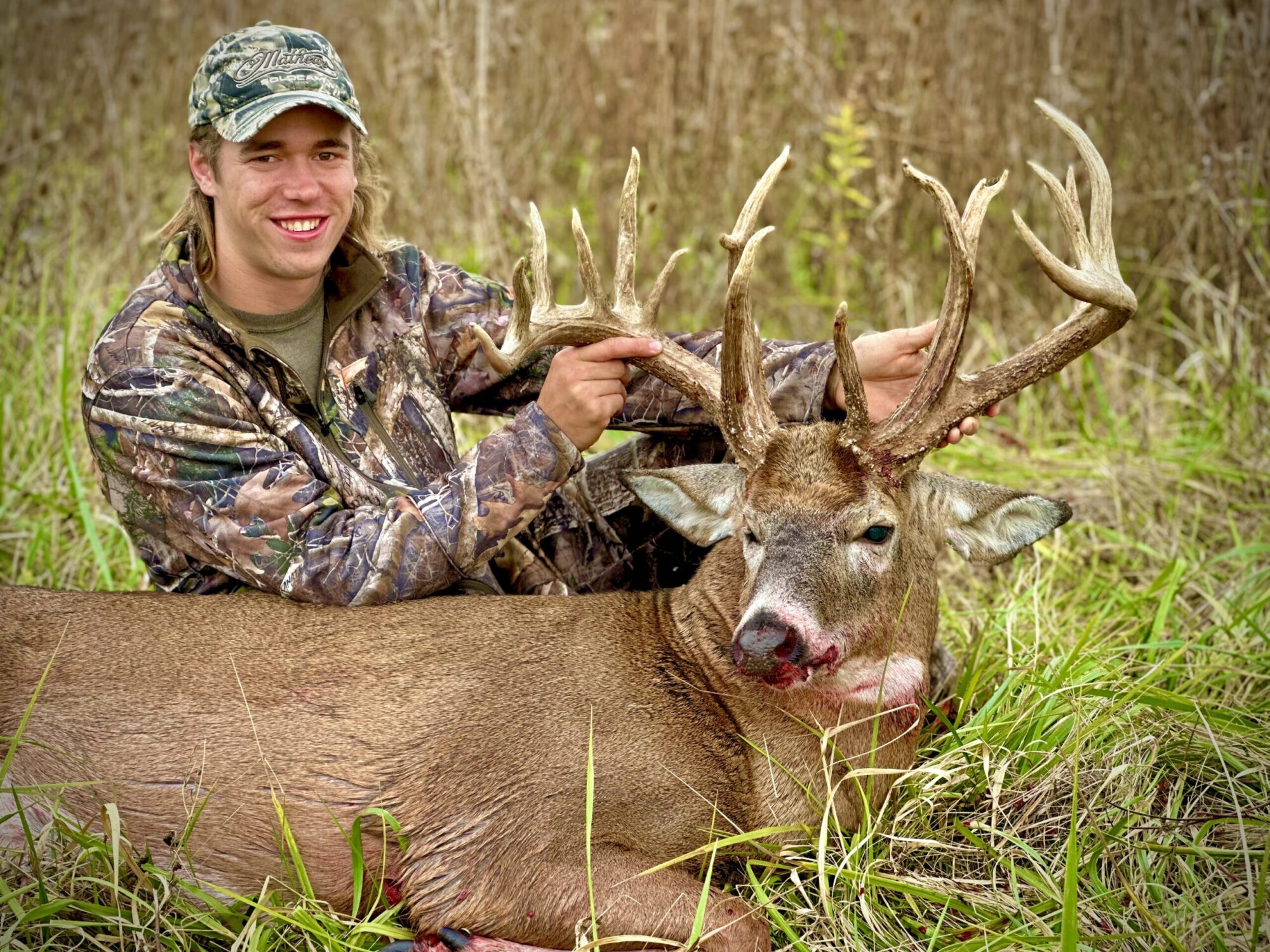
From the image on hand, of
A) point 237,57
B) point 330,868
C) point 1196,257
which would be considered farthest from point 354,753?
point 1196,257

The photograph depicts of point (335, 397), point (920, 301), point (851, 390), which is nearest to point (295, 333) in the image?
point (335, 397)

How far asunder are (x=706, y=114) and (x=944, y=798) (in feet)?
17.7

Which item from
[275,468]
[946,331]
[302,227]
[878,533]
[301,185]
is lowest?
[878,533]

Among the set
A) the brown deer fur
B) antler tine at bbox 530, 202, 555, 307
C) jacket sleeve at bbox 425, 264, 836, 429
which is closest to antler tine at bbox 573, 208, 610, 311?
antler tine at bbox 530, 202, 555, 307

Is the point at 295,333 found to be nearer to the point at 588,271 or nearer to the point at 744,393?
the point at 588,271

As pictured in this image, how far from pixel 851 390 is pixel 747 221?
1.79 ft

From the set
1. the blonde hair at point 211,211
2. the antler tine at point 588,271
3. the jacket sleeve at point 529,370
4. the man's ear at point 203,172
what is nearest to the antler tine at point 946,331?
the jacket sleeve at point 529,370

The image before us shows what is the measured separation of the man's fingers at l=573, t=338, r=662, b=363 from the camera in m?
3.54

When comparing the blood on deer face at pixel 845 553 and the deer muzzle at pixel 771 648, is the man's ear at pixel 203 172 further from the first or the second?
the deer muzzle at pixel 771 648

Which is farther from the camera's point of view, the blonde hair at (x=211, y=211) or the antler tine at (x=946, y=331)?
the blonde hair at (x=211, y=211)

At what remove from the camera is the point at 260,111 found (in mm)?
3590

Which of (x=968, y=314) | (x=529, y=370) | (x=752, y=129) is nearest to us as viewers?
(x=968, y=314)

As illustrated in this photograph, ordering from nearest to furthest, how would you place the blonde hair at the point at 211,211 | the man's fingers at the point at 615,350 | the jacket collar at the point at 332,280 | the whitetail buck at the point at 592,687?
Answer: the whitetail buck at the point at 592,687
the man's fingers at the point at 615,350
the jacket collar at the point at 332,280
the blonde hair at the point at 211,211

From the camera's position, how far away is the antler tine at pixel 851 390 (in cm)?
313
